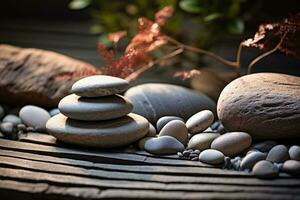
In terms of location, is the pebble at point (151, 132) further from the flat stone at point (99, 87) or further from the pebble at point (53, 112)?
the pebble at point (53, 112)

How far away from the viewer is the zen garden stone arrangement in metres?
1.61

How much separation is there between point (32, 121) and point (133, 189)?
70cm

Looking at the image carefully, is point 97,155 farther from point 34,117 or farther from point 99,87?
point 34,117

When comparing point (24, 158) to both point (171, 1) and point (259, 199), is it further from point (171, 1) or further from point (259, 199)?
point (171, 1)

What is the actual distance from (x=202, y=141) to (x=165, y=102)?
13.5 inches

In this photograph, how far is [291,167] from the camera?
4.80 ft

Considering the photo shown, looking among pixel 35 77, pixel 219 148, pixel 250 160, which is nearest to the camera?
pixel 250 160

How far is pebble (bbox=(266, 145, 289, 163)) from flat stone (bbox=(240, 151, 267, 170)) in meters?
0.03

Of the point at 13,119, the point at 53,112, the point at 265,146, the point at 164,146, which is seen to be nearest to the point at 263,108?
the point at 265,146

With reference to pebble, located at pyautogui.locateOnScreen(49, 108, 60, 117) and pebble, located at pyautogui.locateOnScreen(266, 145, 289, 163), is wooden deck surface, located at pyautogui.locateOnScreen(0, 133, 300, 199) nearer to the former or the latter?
pebble, located at pyautogui.locateOnScreen(266, 145, 289, 163)

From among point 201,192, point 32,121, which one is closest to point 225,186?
point 201,192

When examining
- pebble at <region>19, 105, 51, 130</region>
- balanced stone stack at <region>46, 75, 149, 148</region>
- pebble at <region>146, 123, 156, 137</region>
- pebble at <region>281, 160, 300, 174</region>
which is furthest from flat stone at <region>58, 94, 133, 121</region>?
pebble at <region>281, 160, 300, 174</region>

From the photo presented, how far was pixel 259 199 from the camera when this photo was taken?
1348mm

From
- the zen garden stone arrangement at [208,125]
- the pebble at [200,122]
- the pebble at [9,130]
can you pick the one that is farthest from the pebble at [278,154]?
the pebble at [9,130]
